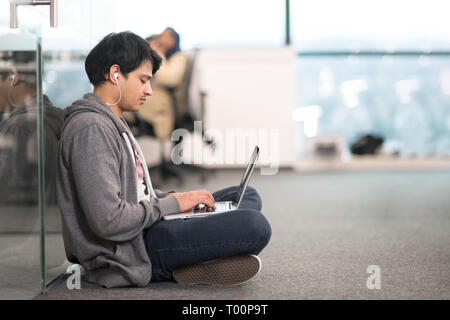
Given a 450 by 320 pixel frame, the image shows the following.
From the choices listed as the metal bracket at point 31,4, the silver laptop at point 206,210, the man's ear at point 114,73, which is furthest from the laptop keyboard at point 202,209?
the metal bracket at point 31,4

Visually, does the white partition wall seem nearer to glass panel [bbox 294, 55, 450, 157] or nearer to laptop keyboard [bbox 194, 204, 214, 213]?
glass panel [bbox 294, 55, 450, 157]

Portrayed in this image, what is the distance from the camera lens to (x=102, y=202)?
1230 mm

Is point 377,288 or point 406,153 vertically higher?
point 377,288

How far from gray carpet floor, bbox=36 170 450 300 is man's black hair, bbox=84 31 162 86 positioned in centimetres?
56


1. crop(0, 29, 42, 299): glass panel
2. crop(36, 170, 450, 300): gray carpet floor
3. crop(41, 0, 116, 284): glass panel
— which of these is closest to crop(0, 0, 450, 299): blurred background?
crop(36, 170, 450, 300): gray carpet floor

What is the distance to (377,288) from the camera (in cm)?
140

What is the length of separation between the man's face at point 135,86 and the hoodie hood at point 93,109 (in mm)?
58

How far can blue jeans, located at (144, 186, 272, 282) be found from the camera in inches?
52.3

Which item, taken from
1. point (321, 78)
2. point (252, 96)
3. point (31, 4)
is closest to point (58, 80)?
point (31, 4)

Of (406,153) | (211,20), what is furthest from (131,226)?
(406,153)

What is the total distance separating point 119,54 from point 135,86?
9 cm

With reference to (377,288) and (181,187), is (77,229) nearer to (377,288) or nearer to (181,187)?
(377,288)

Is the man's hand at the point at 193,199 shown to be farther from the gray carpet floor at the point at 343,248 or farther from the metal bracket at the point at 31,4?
the metal bracket at the point at 31,4
